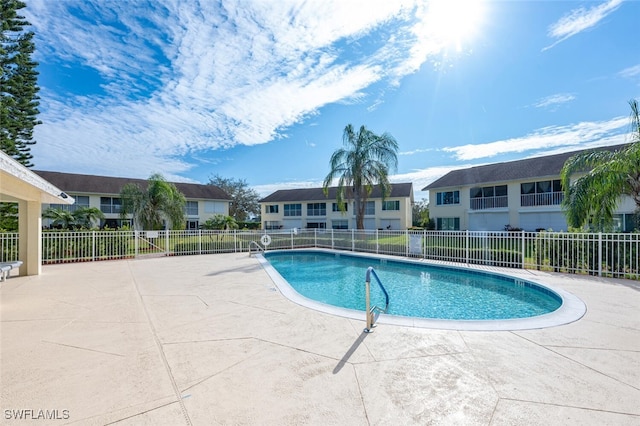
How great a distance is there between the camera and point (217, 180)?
58.1 meters

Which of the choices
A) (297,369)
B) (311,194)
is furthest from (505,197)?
(297,369)

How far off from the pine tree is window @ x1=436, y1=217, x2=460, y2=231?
32.9 m

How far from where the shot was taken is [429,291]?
9.61 m

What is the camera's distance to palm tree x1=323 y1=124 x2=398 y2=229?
74.3 ft

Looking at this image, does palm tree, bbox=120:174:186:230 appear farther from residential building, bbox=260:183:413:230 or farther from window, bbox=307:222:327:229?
window, bbox=307:222:327:229

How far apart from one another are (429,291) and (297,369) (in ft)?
23.8

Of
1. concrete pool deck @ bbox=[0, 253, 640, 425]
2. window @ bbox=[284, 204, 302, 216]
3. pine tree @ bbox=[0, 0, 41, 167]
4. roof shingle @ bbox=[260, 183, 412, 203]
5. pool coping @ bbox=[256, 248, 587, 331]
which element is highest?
pine tree @ bbox=[0, 0, 41, 167]

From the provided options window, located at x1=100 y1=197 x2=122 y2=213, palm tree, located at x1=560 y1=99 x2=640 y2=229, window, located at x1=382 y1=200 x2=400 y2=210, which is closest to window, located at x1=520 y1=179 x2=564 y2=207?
palm tree, located at x1=560 y1=99 x2=640 y2=229

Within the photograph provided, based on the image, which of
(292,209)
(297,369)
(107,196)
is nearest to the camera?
(297,369)

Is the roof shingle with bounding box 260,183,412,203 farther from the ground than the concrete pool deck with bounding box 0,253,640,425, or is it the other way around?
the roof shingle with bounding box 260,183,412,203

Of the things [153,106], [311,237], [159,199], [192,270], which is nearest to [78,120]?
[153,106]

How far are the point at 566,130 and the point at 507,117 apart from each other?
35.2 feet

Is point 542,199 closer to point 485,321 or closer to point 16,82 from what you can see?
point 485,321

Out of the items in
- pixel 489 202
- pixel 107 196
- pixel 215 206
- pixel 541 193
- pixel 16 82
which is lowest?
pixel 489 202
